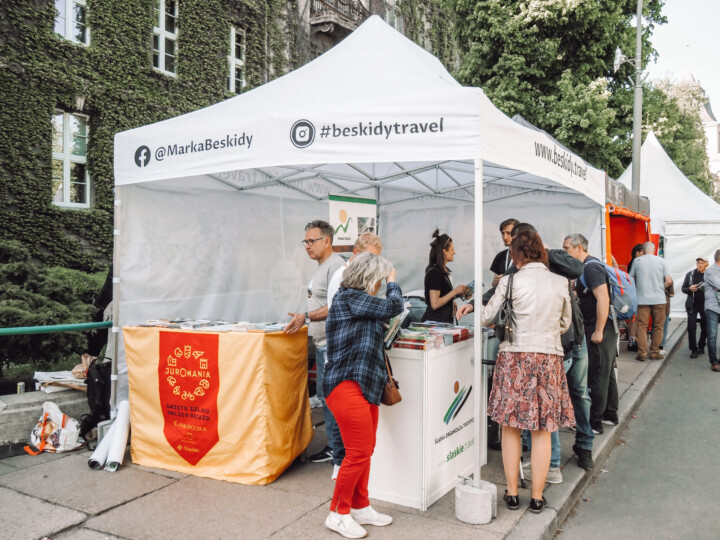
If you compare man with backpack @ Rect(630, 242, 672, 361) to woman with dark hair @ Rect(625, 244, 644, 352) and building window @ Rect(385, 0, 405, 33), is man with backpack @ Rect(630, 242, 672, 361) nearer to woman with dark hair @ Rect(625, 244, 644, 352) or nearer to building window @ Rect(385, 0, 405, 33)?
woman with dark hair @ Rect(625, 244, 644, 352)

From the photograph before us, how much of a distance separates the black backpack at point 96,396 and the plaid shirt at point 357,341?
2.63 metres

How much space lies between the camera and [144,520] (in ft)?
12.2

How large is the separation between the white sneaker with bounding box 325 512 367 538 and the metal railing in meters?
18.4

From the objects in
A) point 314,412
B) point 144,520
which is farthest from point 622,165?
point 144,520

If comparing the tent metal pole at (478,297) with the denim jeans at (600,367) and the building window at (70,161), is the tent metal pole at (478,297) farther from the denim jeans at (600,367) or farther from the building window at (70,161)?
the building window at (70,161)

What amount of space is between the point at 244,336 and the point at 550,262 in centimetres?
227

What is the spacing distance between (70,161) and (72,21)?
2.98 m

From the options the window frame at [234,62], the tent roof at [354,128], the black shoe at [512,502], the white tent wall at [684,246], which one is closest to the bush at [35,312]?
the tent roof at [354,128]

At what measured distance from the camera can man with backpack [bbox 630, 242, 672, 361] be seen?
9719 millimetres

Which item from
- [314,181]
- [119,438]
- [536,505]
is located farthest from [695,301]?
[119,438]

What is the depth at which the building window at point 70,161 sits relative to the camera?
12.7m

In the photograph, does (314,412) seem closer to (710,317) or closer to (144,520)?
(144,520)

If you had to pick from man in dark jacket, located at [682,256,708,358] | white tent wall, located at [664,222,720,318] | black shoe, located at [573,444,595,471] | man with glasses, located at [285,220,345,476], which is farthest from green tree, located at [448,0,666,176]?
man with glasses, located at [285,220,345,476]

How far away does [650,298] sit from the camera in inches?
381
